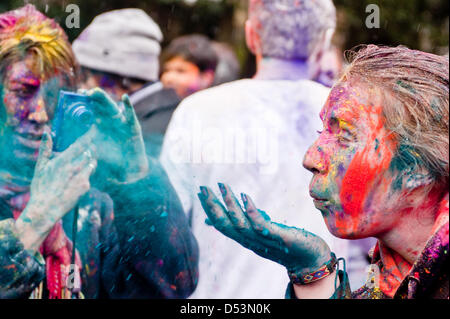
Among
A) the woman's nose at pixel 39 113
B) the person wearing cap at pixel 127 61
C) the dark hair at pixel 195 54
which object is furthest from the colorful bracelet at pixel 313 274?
the dark hair at pixel 195 54

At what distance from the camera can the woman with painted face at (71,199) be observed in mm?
2057

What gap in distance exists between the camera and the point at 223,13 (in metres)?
9.80

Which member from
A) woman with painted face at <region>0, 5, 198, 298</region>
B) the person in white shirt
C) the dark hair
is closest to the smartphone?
woman with painted face at <region>0, 5, 198, 298</region>

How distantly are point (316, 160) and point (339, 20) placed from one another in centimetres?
684

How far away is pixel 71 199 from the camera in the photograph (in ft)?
6.86

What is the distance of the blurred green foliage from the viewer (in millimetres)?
7855

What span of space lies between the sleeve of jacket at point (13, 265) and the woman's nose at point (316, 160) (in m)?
0.97

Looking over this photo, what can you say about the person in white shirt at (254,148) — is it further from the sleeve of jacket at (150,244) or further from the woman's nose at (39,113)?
the woman's nose at (39,113)

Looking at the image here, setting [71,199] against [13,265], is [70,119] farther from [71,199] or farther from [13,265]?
[13,265]

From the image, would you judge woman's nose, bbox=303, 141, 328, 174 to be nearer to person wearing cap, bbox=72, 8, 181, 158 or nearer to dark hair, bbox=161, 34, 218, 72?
person wearing cap, bbox=72, 8, 181, 158

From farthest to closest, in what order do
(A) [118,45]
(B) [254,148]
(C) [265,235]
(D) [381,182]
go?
1. (A) [118,45]
2. (B) [254,148]
3. (C) [265,235]
4. (D) [381,182]

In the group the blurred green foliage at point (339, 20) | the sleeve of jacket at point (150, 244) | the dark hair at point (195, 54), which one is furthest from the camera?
the blurred green foliage at point (339, 20)

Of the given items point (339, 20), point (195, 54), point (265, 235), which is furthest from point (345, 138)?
point (339, 20)

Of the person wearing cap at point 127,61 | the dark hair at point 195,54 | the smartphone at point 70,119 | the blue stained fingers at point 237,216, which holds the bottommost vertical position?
the dark hair at point 195,54
